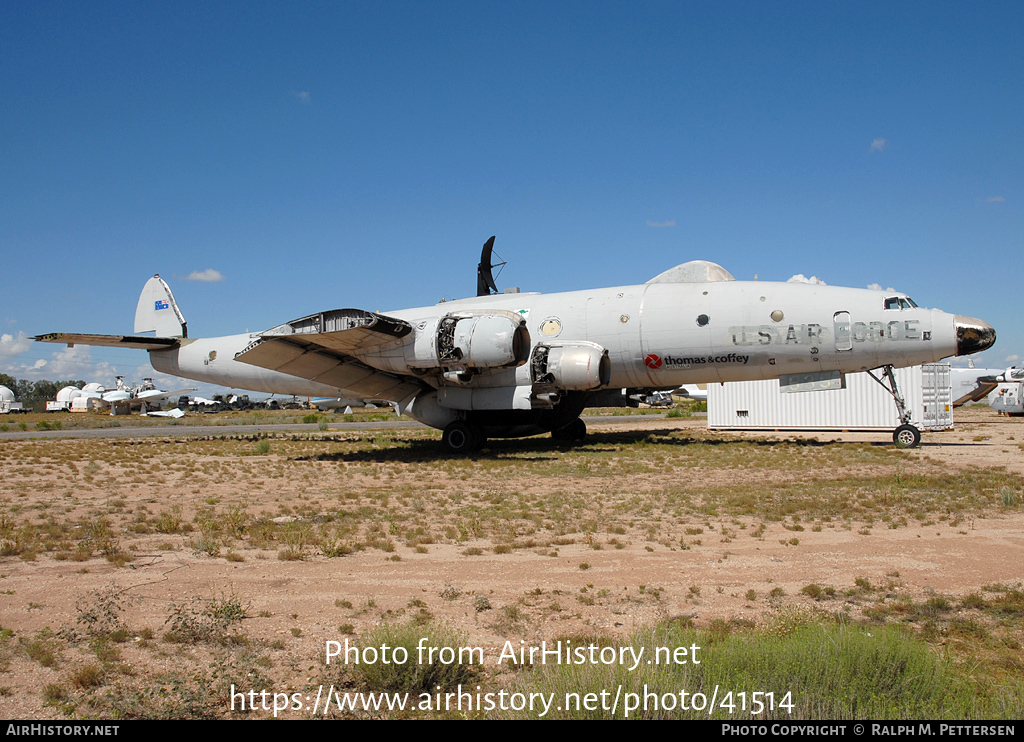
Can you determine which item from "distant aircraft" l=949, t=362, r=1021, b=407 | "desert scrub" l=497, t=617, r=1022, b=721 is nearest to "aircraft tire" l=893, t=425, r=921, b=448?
"desert scrub" l=497, t=617, r=1022, b=721

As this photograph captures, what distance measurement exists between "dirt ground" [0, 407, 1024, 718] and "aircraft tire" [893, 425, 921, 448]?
9.03 m

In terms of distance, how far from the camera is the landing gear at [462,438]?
1805 centimetres

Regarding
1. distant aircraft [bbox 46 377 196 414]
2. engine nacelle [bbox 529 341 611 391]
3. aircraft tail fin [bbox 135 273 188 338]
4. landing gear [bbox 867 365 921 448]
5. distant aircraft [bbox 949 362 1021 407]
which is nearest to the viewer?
engine nacelle [bbox 529 341 611 391]

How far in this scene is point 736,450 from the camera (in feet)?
57.4

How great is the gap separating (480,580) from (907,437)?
1559cm

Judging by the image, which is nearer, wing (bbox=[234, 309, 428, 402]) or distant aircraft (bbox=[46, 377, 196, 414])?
wing (bbox=[234, 309, 428, 402])

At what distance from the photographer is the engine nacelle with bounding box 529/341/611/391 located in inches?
647

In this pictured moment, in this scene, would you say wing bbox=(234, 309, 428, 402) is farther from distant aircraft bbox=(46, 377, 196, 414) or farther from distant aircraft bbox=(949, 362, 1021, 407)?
distant aircraft bbox=(46, 377, 196, 414)

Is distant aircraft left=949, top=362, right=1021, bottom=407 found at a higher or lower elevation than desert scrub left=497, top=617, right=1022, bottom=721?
higher

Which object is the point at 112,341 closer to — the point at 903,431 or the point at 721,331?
the point at 721,331

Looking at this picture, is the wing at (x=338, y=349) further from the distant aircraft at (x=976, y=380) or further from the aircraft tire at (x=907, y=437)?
the distant aircraft at (x=976, y=380)

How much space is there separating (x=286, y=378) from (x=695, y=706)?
1986cm

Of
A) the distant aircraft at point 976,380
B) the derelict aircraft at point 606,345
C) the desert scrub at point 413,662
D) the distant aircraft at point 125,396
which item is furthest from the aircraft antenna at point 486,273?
the distant aircraft at point 125,396

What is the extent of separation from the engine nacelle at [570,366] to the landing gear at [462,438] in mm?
2334
